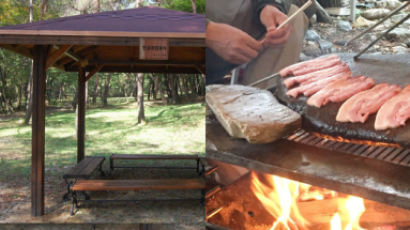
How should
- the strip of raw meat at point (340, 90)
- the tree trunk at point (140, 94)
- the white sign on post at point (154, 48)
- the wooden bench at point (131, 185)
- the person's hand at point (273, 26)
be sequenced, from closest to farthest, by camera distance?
the strip of raw meat at point (340, 90) < the person's hand at point (273, 26) < the white sign on post at point (154, 48) < the wooden bench at point (131, 185) < the tree trunk at point (140, 94)

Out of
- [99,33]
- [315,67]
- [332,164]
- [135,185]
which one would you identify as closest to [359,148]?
[332,164]

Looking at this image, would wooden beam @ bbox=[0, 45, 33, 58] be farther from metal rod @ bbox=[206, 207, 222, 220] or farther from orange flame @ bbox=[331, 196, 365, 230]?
orange flame @ bbox=[331, 196, 365, 230]

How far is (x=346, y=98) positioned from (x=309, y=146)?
202 mm

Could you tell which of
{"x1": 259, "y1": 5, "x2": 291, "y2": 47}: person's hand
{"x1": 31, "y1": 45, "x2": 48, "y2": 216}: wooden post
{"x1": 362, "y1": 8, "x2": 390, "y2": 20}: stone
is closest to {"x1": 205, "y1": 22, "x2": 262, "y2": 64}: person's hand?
{"x1": 259, "y1": 5, "x2": 291, "y2": 47}: person's hand

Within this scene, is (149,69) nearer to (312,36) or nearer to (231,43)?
(231,43)

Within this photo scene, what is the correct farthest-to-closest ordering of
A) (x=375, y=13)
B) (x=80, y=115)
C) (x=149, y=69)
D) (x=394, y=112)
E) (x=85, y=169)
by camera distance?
(x=149, y=69) < (x=80, y=115) < (x=85, y=169) < (x=375, y=13) < (x=394, y=112)

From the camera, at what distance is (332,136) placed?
1226 mm

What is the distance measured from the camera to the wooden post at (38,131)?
4.07m

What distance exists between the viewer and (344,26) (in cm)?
126

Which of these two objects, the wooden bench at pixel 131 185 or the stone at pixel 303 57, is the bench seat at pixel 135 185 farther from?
the stone at pixel 303 57

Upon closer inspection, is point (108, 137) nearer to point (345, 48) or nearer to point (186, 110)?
point (186, 110)

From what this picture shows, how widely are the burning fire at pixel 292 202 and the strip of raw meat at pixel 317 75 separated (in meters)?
0.35

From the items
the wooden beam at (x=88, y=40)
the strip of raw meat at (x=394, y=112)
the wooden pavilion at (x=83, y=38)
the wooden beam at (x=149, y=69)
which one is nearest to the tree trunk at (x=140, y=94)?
the wooden beam at (x=149, y=69)

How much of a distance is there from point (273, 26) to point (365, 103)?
16.6 inches
